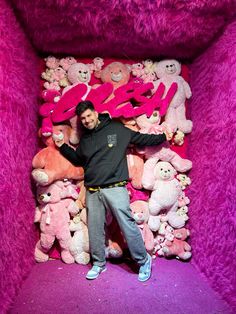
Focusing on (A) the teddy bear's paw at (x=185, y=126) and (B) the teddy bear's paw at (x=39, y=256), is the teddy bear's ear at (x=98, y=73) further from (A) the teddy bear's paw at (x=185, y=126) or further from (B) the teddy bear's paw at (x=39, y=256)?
(B) the teddy bear's paw at (x=39, y=256)

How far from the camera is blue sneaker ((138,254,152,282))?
173cm

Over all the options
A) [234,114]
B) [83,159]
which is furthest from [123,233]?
[234,114]

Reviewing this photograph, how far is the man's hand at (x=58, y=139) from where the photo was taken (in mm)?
1874

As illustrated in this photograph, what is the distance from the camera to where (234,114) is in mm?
1563

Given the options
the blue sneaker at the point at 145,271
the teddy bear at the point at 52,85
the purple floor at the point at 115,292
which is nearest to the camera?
the purple floor at the point at 115,292

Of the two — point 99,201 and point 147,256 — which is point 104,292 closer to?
point 147,256

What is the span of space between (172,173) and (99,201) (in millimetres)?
448

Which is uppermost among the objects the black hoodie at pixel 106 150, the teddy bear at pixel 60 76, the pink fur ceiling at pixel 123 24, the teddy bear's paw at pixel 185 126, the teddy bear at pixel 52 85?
the pink fur ceiling at pixel 123 24

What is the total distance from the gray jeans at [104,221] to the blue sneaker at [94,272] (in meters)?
0.02

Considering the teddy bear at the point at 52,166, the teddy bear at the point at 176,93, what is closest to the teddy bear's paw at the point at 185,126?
the teddy bear at the point at 176,93

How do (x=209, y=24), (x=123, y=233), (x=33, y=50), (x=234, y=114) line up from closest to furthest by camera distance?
(x=234, y=114)
(x=209, y=24)
(x=123, y=233)
(x=33, y=50)

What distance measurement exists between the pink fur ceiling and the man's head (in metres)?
0.36

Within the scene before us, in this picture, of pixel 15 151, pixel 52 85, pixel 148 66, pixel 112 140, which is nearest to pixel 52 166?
pixel 15 151

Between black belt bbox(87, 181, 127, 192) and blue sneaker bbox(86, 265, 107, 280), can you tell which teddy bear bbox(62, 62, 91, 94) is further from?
blue sneaker bbox(86, 265, 107, 280)
